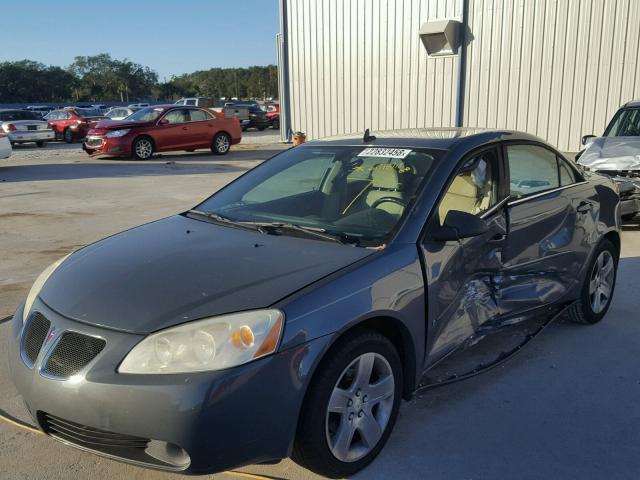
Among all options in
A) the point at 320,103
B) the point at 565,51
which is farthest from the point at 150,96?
the point at 565,51

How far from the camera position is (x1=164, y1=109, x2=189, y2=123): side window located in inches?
711

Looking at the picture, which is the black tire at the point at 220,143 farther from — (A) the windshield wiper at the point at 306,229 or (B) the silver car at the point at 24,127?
(A) the windshield wiper at the point at 306,229

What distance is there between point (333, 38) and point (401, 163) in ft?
53.1

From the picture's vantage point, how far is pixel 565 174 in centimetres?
443

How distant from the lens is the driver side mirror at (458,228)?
305cm

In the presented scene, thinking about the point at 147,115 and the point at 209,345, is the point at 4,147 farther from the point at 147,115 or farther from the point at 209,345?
the point at 209,345

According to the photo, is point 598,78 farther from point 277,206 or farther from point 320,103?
point 277,206

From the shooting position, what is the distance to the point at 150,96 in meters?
91.6

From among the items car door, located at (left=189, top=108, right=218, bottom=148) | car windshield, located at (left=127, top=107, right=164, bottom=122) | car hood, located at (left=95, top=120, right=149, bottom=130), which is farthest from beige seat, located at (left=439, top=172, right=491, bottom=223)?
car door, located at (left=189, top=108, right=218, bottom=148)

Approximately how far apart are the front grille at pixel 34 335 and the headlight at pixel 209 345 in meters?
0.54

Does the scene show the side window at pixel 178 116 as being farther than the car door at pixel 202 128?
No

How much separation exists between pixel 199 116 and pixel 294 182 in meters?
15.6

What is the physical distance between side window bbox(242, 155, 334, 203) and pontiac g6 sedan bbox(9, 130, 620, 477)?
12 mm

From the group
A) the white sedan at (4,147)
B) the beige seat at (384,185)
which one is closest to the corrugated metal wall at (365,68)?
the white sedan at (4,147)
